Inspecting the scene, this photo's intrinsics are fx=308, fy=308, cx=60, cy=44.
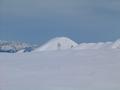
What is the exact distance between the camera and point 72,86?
322cm

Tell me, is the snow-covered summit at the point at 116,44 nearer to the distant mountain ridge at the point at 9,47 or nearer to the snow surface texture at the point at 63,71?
the snow surface texture at the point at 63,71

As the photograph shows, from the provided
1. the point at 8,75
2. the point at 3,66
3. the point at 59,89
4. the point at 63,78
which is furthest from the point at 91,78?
the point at 3,66

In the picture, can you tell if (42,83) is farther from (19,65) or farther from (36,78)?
(19,65)

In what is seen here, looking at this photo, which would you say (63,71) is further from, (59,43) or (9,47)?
(9,47)

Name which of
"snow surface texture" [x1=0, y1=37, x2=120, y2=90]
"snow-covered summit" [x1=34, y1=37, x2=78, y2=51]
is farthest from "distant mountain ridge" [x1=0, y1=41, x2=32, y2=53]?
"snow surface texture" [x1=0, y1=37, x2=120, y2=90]

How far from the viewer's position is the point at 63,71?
151 inches

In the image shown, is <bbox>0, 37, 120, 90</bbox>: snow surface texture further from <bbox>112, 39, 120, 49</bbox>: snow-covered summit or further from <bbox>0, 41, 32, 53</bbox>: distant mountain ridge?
<bbox>0, 41, 32, 53</bbox>: distant mountain ridge

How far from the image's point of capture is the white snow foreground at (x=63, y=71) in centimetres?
326

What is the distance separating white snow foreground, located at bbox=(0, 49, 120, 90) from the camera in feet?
10.7

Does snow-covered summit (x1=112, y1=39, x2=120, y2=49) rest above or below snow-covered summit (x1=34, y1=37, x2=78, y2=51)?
below

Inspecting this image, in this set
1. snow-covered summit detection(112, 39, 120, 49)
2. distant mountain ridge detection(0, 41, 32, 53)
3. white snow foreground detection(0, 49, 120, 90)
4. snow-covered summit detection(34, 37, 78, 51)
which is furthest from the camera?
distant mountain ridge detection(0, 41, 32, 53)

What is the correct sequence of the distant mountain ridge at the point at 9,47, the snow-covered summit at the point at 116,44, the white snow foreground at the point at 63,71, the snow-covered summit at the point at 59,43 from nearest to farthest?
the white snow foreground at the point at 63,71
the snow-covered summit at the point at 116,44
the snow-covered summit at the point at 59,43
the distant mountain ridge at the point at 9,47

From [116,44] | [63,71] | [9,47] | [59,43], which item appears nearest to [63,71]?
[63,71]

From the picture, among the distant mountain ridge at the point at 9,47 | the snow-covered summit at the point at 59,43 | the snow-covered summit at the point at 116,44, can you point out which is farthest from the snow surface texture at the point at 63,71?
the distant mountain ridge at the point at 9,47
